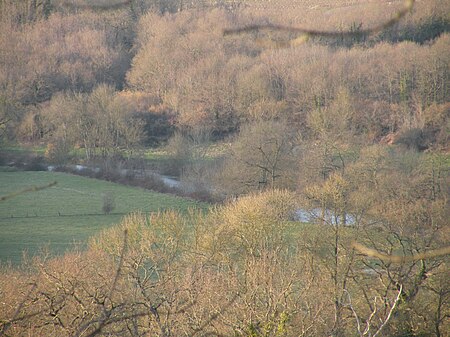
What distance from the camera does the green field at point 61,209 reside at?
2852 cm

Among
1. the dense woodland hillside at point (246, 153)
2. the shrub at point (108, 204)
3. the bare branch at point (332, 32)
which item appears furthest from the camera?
the shrub at point (108, 204)

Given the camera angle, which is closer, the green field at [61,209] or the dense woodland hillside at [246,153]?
the dense woodland hillside at [246,153]

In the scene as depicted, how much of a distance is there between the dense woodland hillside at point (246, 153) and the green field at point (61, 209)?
7.56ft

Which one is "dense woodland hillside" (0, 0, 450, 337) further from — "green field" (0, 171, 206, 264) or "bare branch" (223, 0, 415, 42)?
"green field" (0, 171, 206, 264)

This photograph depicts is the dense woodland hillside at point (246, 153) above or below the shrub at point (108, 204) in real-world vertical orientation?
above

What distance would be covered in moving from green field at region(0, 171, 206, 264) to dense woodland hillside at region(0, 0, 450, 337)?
7.56 feet

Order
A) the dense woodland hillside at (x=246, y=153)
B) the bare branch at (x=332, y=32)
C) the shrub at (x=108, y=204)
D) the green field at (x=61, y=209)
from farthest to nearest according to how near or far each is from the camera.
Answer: the shrub at (x=108, y=204), the green field at (x=61, y=209), the dense woodland hillside at (x=246, y=153), the bare branch at (x=332, y=32)

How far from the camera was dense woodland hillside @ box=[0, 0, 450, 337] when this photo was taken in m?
11.2

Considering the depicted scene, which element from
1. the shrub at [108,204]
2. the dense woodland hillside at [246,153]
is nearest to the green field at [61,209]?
the shrub at [108,204]

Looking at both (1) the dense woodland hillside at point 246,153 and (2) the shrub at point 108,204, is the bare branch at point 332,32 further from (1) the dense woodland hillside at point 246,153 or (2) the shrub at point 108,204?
(2) the shrub at point 108,204

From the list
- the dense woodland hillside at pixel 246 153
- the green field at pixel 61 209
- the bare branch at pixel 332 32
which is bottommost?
the green field at pixel 61 209

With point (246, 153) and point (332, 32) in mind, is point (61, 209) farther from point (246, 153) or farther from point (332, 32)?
point (332, 32)

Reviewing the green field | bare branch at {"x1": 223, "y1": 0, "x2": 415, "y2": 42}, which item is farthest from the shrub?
bare branch at {"x1": 223, "y1": 0, "x2": 415, "y2": 42}

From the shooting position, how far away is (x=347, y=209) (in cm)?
2417
